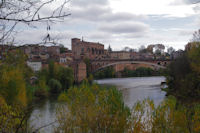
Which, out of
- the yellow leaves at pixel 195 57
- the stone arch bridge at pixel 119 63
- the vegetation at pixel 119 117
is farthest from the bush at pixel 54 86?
the vegetation at pixel 119 117

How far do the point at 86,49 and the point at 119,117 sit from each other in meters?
34.3

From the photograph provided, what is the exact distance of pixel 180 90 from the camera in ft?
39.5

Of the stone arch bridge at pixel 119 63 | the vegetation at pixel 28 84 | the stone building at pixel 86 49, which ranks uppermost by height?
the stone building at pixel 86 49

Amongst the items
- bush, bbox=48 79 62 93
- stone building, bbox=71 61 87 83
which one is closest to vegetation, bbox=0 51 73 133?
bush, bbox=48 79 62 93

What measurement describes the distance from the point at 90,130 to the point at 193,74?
331 inches

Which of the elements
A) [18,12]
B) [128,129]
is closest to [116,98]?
[128,129]

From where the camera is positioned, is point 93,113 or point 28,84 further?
point 28,84

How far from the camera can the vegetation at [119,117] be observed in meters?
3.70

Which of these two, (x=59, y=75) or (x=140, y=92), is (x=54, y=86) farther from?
(x=140, y=92)

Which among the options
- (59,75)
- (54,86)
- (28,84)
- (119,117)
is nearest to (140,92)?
(54,86)

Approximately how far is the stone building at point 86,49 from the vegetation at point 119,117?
90.7 feet

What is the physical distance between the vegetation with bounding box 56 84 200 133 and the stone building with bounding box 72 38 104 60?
90.7ft

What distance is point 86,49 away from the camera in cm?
3822

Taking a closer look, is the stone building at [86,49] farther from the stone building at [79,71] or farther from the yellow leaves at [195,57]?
the yellow leaves at [195,57]
